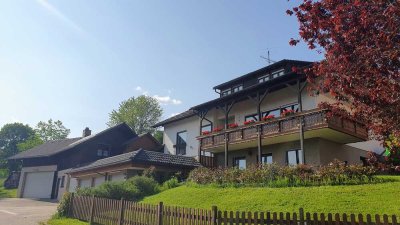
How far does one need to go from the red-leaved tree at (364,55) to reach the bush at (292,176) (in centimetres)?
839

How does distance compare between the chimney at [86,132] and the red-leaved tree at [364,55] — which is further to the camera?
the chimney at [86,132]

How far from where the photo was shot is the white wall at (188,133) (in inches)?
1267

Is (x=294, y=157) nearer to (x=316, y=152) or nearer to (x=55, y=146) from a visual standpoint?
(x=316, y=152)

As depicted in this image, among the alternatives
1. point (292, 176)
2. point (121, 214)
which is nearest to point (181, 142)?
point (292, 176)

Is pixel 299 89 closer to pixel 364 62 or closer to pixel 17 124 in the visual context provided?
pixel 364 62

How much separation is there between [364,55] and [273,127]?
15.6m

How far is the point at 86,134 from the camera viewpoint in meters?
47.1

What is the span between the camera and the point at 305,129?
19375 millimetres

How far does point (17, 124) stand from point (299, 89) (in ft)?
273

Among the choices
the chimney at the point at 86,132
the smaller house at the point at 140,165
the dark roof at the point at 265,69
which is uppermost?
the dark roof at the point at 265,69

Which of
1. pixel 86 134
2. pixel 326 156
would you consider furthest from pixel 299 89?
pixel 86 134

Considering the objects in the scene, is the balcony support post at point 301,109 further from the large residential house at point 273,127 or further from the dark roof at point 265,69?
the dark roof at point 265,69

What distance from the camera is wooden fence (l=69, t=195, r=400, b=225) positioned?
25.0 feet

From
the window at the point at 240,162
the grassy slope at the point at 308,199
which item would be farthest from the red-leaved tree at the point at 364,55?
the window at the point at 240,162
